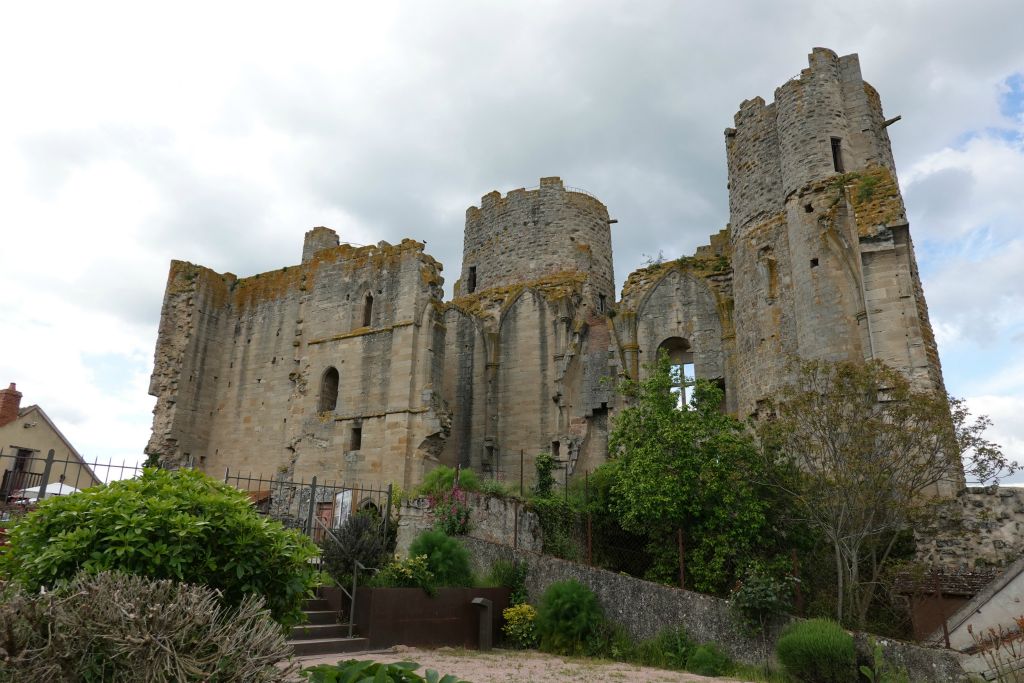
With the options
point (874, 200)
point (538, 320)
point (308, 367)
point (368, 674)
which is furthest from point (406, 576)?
point (308, 367)

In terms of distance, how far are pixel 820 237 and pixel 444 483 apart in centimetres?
1029

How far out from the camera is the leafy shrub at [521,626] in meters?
11.3

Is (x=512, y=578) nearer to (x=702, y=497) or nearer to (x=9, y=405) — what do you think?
(x=702, y=497)

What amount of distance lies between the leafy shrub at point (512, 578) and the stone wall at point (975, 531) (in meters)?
6.77

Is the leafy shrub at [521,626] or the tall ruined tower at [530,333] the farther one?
the tall ruined tower at [530,333]

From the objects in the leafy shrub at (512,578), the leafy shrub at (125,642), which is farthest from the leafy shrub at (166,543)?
the leafy shrub at (512,578)

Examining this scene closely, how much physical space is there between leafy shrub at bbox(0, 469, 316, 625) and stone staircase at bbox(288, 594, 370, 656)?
405 cm

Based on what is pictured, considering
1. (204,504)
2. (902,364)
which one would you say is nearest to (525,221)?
(902,364)

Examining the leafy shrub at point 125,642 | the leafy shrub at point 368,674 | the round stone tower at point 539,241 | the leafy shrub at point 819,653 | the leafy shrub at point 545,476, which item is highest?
the round stone tower at point 539,241

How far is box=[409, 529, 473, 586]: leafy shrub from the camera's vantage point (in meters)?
11.6

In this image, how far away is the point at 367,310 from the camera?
22859 millimetres

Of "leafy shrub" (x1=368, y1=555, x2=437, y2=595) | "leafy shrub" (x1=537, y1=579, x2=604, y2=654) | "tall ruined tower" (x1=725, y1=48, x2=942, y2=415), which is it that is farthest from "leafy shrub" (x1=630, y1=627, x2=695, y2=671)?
"tall ruined tower" (x1=725, y1=48, x2=942, y2=415)

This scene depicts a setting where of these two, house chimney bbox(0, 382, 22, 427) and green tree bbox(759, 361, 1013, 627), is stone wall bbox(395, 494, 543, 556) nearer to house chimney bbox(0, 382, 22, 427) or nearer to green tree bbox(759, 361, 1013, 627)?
green tree bbox(759, 361, 1013, 627)

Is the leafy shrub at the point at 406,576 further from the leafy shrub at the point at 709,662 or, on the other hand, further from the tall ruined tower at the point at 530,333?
the tall ruined tower at the point at 530,333
